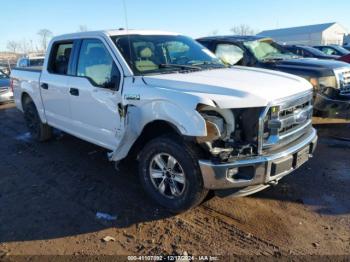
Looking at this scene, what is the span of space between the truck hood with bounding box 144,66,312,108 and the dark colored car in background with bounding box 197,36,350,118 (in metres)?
1.62

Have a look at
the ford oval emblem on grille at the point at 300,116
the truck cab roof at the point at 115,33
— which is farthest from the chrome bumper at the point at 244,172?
the truck cab roof at the point at 115,33

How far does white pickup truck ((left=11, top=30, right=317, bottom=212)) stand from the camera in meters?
3.49

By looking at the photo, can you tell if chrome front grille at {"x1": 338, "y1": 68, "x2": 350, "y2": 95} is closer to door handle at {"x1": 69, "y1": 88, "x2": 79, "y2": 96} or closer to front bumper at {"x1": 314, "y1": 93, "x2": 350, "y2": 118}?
front bumper at {"x1": 314, "y1": 93, "x2": 350, "y2": 118}

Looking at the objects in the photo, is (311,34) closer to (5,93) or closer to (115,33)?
(5,93)

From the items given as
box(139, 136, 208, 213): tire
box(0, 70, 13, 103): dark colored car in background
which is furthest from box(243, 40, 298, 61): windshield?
box(0, 70, 13, 103): dark colored car in background

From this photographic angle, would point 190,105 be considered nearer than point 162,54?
Yes

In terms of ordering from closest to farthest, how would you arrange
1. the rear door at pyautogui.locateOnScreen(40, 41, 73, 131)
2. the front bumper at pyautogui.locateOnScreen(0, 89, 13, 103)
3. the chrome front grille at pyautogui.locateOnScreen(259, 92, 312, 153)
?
1. the chrome front grille at pyautogui.locateOnScreen(259, 92, 312, 153)
2. the rear door at pyautogui.locateOnScreen(40, 41, 73, 131)
3. the front bumper at pyautogui.locateOnScreen(0, 89, 13, 103)

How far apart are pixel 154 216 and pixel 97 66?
212 centimetres

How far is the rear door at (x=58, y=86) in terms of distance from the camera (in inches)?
214

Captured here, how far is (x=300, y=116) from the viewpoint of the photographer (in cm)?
400

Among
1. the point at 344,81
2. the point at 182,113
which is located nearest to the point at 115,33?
the point at 182,113

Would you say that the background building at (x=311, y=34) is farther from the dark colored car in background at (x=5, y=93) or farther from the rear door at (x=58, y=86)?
the rear door at (x=58, y=86)

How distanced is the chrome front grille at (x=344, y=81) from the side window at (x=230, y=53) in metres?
2.05

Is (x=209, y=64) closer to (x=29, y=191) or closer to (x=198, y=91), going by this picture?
(x=198, y=91)
